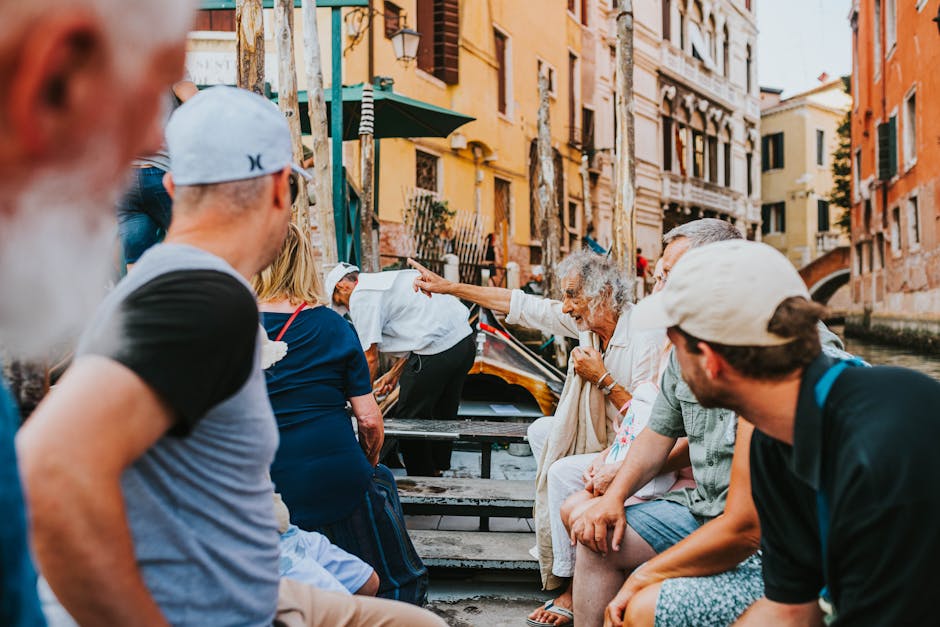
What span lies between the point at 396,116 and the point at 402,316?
463 cm

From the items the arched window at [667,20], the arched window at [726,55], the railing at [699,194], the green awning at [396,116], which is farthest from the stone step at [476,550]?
the arched window at [726,55]

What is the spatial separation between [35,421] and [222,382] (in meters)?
0.22

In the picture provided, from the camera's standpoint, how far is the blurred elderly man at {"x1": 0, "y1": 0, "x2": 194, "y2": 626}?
0.57 m

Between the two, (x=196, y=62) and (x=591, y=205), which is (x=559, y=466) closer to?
(x=196, y=62)

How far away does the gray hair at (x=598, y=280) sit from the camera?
3.96 metres

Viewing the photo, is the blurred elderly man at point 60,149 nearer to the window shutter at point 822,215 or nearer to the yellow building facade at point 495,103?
the yellow building facade at point 495,103

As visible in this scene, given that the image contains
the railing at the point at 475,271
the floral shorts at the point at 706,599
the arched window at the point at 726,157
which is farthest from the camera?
Result: the arched window at the point at 726,157

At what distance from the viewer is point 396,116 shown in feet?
32.4

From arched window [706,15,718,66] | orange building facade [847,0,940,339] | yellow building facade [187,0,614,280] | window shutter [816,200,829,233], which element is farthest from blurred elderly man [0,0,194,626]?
window shutter [816,200,829,233]

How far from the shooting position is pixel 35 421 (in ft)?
3.26

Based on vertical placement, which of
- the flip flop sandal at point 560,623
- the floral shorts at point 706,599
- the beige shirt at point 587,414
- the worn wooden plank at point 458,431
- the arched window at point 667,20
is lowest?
the flip flop sandal at point 560,623

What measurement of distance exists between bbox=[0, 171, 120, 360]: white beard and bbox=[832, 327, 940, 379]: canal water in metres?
14.1

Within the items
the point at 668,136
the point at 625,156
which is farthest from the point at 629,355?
the point at 668,136

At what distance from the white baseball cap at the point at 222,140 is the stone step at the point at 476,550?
2888mm
